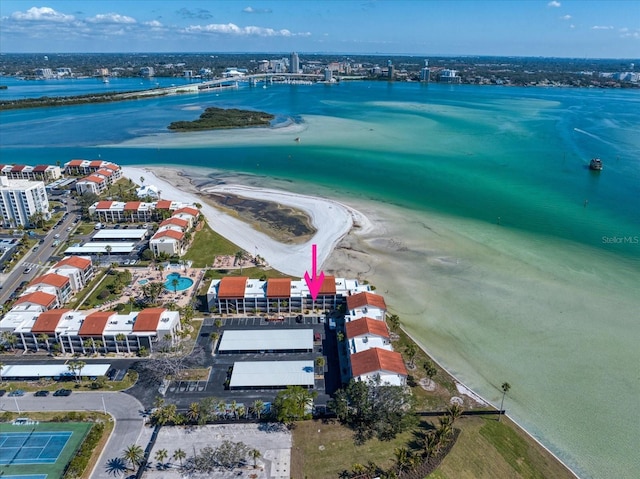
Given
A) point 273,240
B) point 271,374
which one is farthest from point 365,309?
point 273,240

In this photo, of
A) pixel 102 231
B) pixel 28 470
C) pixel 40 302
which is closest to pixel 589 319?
pixel 28 470

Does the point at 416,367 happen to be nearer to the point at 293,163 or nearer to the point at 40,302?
the point at 40,302

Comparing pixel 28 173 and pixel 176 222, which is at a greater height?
pixel 28 173

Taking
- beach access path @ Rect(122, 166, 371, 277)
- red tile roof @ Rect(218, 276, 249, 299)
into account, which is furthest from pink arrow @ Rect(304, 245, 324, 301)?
red tile roof @ Rect(218, 276, 249, 299)

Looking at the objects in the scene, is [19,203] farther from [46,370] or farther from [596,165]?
[596,165]

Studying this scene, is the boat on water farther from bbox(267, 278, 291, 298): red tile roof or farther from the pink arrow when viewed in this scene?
bbox(267, 278, 291, 298): red tile roof

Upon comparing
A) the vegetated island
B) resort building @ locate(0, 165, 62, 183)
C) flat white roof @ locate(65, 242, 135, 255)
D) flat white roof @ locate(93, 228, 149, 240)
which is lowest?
flat white roof @ locate(65, 242, 135, 255)

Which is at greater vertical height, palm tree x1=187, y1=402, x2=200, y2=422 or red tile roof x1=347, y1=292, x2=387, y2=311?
red tile roof x1=347, y1=292, x2=387, y2=311
